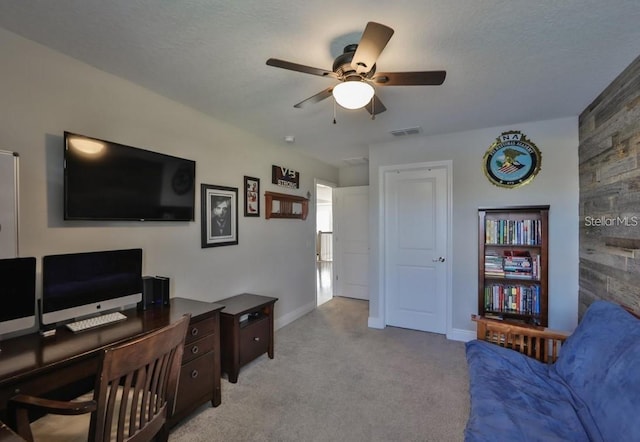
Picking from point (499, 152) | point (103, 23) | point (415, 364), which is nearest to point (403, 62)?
point (103, 23)

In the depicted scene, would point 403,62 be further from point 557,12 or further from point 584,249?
point 584,249

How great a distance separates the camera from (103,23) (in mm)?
1624

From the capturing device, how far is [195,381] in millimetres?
2129

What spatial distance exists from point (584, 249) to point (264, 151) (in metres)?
3.47

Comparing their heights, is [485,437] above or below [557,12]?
below

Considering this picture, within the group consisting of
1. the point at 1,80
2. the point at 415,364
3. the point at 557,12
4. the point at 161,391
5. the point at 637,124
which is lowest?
the point at 415,364

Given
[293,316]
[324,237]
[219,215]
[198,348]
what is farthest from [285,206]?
[324,237]

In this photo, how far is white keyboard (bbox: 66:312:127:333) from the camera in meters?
1.75

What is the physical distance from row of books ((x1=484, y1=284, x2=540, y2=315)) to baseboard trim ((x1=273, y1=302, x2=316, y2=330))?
2.39 meters

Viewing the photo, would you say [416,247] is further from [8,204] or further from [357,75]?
[8,204]

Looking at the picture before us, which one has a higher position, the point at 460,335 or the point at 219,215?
the point at 219,215

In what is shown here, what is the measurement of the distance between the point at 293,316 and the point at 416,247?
A: 191 centimetres

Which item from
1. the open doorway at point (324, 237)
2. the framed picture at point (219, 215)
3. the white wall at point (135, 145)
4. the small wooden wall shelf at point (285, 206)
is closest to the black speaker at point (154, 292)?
the white wall at point (135, 145)

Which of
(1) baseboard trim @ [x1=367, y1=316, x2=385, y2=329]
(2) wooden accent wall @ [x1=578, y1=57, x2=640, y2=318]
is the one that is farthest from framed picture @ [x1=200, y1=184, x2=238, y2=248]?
(2) wooden accent wall @ [x1=578, y1=57, x2=640, y2=318]
